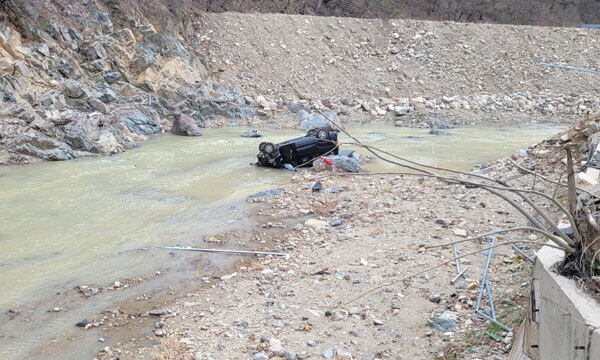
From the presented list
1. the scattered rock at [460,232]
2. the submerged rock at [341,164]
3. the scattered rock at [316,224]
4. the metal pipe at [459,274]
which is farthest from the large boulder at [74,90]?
the metal pipe at [459,274]

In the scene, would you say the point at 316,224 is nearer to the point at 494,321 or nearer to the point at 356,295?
the point at 356,295

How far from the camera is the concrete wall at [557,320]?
7.04ft

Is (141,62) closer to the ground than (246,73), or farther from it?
farther from it

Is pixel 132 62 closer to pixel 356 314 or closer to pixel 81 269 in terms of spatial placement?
pixel 81 269

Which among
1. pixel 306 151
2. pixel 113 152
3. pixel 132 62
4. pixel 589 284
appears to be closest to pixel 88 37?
pixel 132 62

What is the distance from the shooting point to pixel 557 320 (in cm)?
245

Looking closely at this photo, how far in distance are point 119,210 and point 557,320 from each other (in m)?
6.92

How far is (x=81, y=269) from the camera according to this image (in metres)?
5.73

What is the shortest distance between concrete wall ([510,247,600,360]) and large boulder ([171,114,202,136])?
1310cm

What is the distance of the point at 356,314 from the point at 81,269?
335 cm

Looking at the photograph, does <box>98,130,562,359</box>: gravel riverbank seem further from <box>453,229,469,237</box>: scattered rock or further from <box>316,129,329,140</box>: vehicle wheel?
<box>316,129,329,140</box>: vehicle wheel

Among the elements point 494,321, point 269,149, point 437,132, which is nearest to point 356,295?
point 494,321

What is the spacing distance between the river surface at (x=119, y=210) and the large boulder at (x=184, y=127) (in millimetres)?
534

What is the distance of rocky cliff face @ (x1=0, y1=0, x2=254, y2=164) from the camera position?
1225cm
